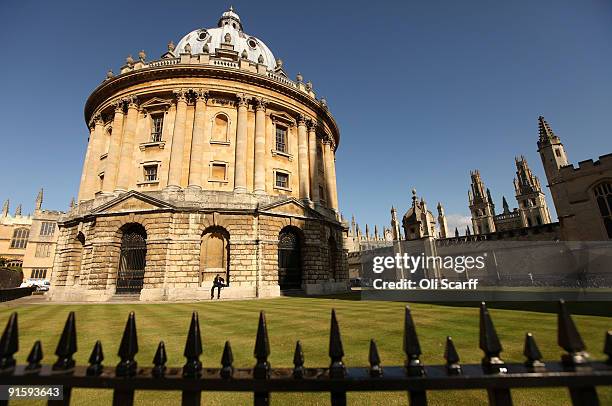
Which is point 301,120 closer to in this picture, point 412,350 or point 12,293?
point 412,350

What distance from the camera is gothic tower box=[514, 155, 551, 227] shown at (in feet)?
203

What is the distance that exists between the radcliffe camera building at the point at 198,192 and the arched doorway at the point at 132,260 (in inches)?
2.9

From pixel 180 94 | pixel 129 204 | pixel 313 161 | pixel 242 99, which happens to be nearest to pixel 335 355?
pixel 129 204

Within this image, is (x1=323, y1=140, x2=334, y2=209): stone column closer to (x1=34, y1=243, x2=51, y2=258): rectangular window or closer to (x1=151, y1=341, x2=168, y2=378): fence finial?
(x1=151, y1=341, x2=168, y2=378): fence finial

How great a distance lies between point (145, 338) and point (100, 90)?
92.6 ft

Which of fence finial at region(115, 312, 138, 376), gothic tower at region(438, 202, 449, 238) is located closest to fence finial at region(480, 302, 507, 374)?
fence finial at region(115, 312, 138, 376)

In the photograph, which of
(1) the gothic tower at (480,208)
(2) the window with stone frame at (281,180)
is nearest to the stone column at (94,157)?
(2) the window with stone frame at (281,180)

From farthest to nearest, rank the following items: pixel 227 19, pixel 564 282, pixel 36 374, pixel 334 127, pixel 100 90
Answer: pixel 227 19
pixel 334 127
pixel 100 90
pixel 564 282
pixel 36 374

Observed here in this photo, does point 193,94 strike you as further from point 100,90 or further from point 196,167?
point 100,90

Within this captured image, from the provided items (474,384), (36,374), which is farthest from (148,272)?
(474,384)

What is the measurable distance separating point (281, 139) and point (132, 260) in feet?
52.9

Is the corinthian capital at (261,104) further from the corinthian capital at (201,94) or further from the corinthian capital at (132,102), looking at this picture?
the corinthian capital at (132,102)

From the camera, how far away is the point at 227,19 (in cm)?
4103

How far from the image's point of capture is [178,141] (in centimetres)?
2273
